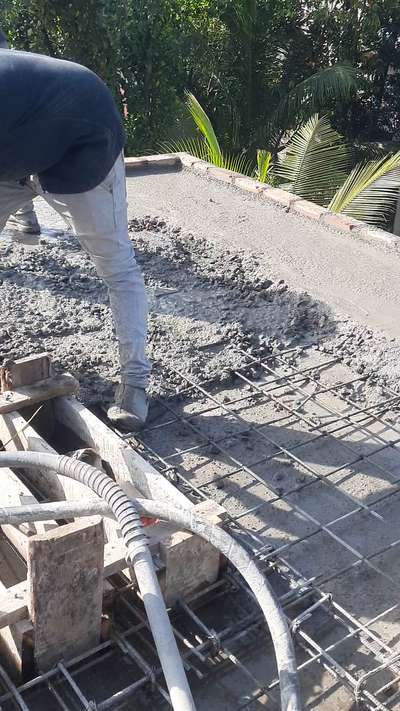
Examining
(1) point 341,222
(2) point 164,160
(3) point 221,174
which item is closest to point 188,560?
(1) point 341,222

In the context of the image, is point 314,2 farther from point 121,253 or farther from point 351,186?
point 121,253

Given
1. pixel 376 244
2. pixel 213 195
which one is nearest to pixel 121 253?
pixel 376 244

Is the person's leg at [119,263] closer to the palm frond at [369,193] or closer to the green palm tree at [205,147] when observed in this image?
the palm frond at [369,193]

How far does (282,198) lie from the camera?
6023mm

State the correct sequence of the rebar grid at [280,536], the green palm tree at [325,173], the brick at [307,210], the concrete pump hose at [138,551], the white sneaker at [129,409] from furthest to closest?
the green palm tree at [325,173] → the brick at [307,210] → the white sneaker at [129,409] → the rebar grid at [280,536] → the concrete pump hose at [138,551]

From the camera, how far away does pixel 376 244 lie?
5.35 meters

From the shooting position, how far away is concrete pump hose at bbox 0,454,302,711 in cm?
196

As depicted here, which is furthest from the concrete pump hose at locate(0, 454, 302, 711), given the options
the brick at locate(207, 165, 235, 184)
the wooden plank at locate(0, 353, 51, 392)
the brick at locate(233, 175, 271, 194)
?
the brick at locate(207, 165, 235, 184)

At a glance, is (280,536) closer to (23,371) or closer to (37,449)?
(37,449)

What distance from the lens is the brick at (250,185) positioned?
624 centimetres

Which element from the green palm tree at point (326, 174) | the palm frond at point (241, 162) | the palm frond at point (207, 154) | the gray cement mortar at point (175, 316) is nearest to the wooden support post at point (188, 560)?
the gray cement mortar at point (175, 316)

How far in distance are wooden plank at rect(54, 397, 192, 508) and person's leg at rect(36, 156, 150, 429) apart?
0.28m

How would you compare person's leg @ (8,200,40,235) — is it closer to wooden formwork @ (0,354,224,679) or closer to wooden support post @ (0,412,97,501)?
wooden formwork @ (0,354,224,679)

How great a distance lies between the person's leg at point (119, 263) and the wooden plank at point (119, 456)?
0.28m
